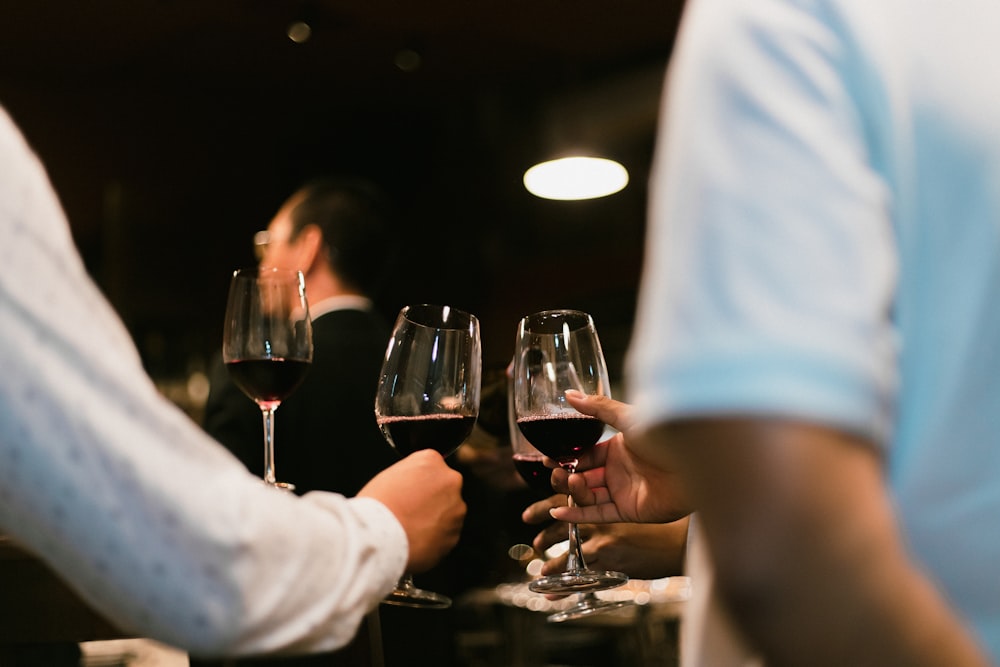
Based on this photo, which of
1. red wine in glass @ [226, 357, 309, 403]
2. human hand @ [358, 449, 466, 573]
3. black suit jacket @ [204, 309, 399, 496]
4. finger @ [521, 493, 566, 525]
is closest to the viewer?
human hand @ [358, 449, 466, 573]

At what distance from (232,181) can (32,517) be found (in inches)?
221

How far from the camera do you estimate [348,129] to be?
5.76 m

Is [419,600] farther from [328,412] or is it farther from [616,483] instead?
[328,412]

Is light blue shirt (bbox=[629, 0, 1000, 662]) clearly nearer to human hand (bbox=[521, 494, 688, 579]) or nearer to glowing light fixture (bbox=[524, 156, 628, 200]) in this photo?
human hand (bbox=[521, 494, 688, 579])

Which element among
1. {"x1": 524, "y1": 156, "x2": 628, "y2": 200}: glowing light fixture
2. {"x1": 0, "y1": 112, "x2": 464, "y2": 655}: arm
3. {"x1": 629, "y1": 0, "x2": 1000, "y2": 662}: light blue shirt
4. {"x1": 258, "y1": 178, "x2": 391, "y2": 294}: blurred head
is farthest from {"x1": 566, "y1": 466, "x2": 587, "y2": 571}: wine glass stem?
{"x1": 524, "y1": 156, "x2": 628, "y2": 200}: glowing light fixture

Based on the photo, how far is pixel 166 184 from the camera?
20.1 ft

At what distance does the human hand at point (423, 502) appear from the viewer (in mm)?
1015

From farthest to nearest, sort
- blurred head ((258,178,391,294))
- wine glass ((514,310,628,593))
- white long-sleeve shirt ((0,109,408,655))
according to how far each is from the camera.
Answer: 1. blurred head ((258,178,391,294))
2. wine glass ((514,310,628,593))
3. white long-sleeve shirt ((0,109,408,655))

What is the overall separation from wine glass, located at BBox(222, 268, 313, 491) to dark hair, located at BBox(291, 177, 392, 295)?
131 cm

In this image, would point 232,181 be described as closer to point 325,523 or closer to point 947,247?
point 325,523

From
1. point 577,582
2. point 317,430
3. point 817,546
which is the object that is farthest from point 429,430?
point 317,430

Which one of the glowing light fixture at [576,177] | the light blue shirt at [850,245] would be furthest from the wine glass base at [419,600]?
the glowing light fixture at [576,177]

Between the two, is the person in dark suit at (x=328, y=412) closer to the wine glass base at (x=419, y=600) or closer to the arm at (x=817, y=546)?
the wine glass base at (x=419, y=600)

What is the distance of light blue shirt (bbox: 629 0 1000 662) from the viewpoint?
0.47 meters
